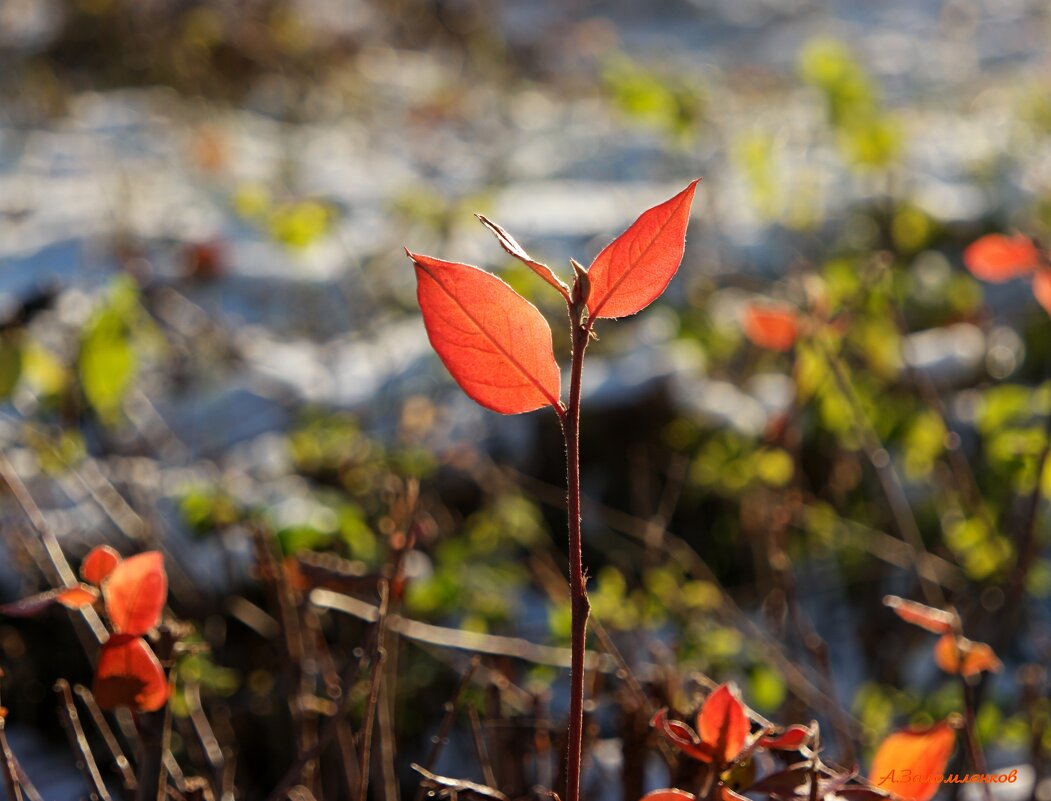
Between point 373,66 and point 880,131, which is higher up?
point 880,131

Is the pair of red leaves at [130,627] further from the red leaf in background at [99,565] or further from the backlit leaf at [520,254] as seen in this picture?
the backlit leaf at [520,254]

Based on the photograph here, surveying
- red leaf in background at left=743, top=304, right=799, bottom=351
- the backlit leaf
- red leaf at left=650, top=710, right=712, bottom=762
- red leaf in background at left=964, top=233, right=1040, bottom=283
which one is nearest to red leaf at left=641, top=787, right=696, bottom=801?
red leaf at left=650, top=710, right=712, bottom=762

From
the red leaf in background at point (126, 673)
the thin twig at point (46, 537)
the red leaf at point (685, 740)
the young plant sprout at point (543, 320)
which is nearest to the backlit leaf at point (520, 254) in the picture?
the young plant sprout at point (543, 320)

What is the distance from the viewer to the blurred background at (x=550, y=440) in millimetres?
1323

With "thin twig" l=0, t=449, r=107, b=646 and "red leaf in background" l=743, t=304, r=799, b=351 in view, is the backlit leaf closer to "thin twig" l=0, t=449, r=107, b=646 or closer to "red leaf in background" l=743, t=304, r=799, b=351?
"thin twig" l=0, t=449, r=107, b=646

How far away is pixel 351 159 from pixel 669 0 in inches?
357

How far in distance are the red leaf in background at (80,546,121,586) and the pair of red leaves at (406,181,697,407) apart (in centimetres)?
34

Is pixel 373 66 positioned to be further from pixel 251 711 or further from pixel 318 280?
pixel 251 711

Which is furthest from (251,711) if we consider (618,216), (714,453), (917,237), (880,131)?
(618,216)

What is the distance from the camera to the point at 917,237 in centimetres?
316

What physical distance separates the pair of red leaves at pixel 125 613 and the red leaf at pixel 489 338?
0.94ft

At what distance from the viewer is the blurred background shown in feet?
4.34

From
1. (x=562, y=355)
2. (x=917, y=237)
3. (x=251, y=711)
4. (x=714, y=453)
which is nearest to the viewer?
(x=251, y=711)

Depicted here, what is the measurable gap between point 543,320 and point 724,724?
0.26 meters
